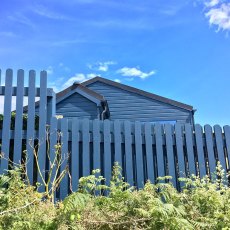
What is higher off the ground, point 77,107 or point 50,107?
point 77,107

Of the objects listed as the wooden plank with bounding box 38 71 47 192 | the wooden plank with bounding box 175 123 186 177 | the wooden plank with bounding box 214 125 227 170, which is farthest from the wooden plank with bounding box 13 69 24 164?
the wooden plank with bounding box 214 125 227 170

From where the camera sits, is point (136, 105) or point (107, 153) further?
point (136, 105)

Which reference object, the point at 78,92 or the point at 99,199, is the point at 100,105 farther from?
the point at 99,199

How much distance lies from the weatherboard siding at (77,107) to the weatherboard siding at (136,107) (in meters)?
2.22

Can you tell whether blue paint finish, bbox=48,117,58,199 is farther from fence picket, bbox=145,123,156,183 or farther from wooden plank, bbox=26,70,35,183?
fence picket, bbox=145,123,156,183

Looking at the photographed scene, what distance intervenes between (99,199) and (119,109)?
10.9 metres

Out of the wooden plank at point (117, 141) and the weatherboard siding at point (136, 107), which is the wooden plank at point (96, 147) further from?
the weatherboard siding at point (136, 107)

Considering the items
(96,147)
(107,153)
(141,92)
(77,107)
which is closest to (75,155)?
(96,147)

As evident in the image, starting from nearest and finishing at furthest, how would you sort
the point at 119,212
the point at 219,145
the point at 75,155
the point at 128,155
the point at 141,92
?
1. the point at 119,212
2. the point at 75,155
3. the point at 128,155
4. the point at 219,145
5. the point at 141,92

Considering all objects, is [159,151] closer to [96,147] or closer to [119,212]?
[96,147]

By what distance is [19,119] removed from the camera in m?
5.42

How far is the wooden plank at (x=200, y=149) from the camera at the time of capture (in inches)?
216

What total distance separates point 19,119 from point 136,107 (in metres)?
9.61

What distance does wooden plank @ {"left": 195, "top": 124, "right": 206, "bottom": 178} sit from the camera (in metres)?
5.48
